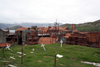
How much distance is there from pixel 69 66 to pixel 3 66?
694cm

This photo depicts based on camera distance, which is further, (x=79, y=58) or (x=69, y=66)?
(x=79, y=58)

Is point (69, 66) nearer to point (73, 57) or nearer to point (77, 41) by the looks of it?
point (73, 57)

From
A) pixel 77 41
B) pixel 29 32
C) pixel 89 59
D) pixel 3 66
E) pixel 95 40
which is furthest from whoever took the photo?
pixel 29 32

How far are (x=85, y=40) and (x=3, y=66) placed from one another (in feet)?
54.3

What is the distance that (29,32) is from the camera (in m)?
36.1

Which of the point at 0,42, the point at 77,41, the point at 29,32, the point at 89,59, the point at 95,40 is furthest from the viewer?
the point at 29,32

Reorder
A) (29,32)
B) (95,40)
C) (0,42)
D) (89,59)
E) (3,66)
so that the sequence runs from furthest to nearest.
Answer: (29,32) → (0,42) → (95,40) → (89,59) → (3,66)

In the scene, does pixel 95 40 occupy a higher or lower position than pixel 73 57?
higher

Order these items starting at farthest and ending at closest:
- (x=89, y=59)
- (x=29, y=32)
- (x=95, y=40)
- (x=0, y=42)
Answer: (x=29, y=32) → (x=0, y=42) → (x=95, y=40) → (x=89, y=59)

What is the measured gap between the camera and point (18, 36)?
37844 millimetres

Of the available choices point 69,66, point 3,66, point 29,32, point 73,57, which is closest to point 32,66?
point 3,66

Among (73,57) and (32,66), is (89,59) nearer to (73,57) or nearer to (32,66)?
(73,57)

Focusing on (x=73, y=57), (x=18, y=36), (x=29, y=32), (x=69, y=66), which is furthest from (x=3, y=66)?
(x=18, y=36)

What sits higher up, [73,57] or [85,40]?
[85,40]
